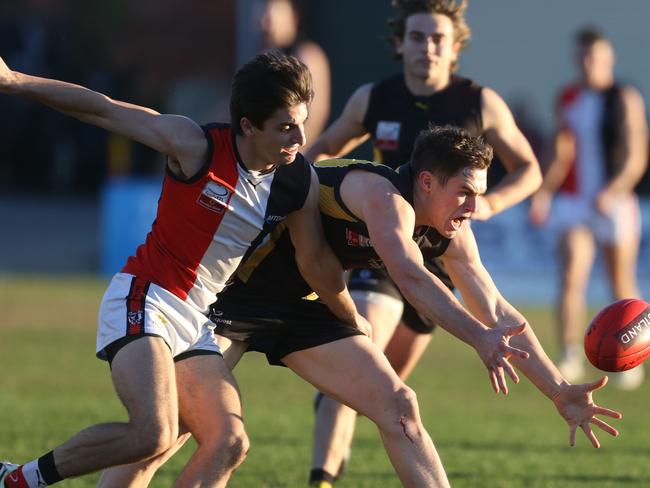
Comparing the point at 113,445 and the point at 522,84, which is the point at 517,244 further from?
the point at 113,445

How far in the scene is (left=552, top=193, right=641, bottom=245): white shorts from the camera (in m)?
11.6

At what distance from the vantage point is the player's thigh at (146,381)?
4.86 meters

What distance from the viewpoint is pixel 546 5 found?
22359 mm

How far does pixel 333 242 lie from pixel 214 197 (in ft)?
1.84

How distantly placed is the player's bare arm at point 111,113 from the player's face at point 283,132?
27 centimetres

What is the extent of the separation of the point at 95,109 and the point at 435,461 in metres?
1.81

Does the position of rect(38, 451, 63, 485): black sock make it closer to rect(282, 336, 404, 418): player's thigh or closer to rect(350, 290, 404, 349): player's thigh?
rect(282, 336, 404, 418): player's thigh

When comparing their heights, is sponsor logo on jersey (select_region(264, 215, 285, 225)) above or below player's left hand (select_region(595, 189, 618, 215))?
above

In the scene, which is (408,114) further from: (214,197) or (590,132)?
(590,132)

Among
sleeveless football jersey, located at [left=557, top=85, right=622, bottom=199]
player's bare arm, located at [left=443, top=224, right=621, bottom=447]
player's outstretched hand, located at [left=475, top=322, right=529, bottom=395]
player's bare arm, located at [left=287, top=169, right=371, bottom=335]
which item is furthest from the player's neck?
sleeveless football jersey, located at [left=557, top=85, right=622, bottom=199]

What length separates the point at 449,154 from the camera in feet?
16.7

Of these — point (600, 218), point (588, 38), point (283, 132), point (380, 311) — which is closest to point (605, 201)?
point (600, 218)

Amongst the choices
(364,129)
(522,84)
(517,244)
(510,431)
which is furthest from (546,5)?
(364,129)

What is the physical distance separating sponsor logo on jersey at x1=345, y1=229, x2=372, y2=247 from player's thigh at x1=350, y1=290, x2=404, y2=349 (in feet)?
3.65
